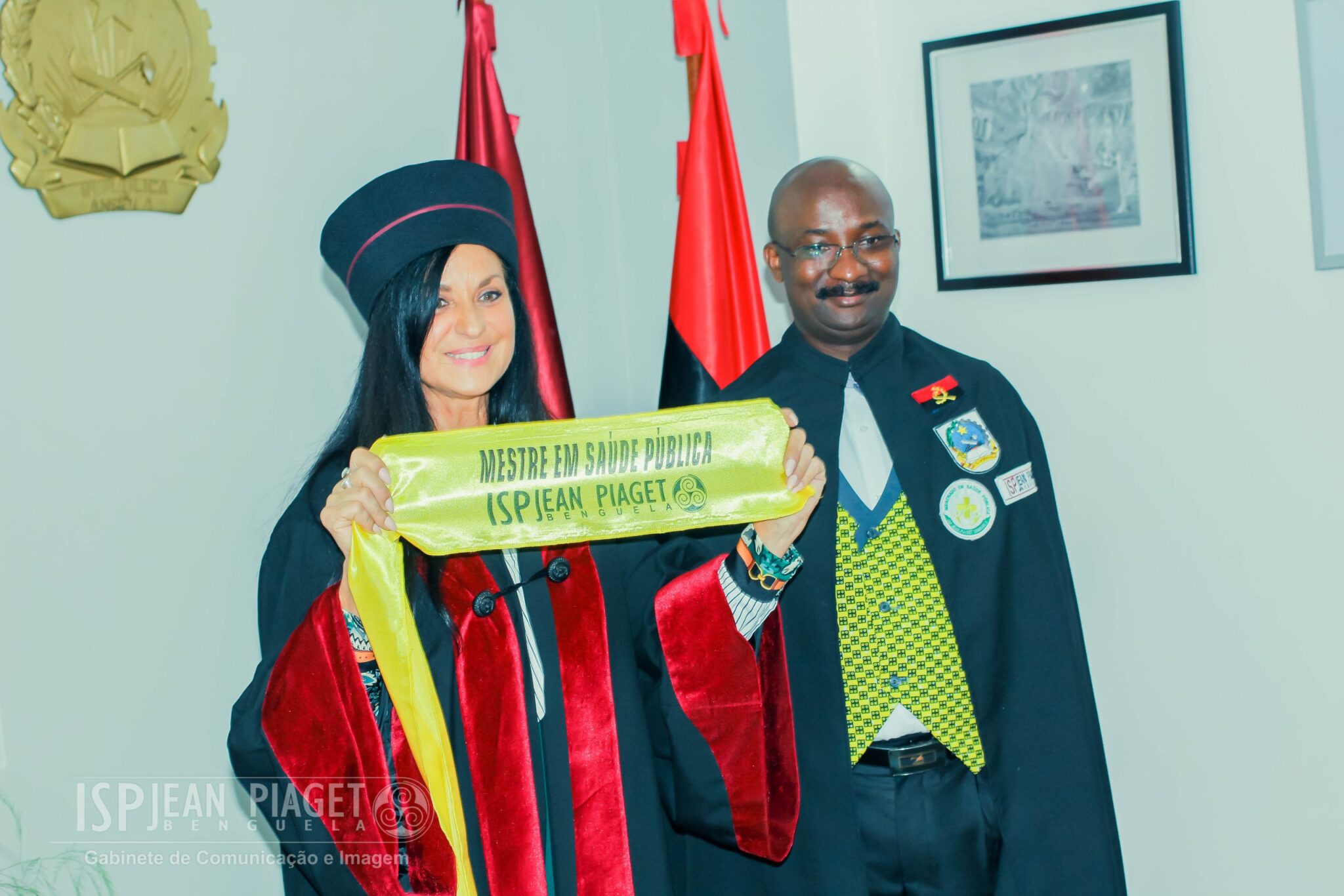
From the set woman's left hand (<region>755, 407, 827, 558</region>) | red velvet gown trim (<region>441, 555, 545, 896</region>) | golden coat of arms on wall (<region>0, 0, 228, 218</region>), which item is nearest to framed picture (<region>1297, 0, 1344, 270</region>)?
woman's left hand (<region>755, 407, 827, 558</region>)

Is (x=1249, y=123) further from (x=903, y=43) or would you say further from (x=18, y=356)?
(x=18, y=356)

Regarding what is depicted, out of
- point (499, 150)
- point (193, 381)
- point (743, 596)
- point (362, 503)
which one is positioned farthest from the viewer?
point (499, 150)

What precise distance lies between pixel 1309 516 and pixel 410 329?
2.16 m

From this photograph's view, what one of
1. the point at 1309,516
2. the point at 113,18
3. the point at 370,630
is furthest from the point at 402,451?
the point at 1309,516

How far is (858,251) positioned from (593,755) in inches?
43.2

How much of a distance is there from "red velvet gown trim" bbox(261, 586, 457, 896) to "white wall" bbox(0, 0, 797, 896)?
2.62ft

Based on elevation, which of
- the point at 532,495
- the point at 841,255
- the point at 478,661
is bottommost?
the point at 478,661

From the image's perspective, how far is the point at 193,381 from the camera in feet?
8.10

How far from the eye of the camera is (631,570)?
200cm

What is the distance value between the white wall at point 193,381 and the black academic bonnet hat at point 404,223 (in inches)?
29.0

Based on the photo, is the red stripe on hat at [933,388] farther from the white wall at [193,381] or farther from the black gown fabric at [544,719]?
the white wall at [193,381]

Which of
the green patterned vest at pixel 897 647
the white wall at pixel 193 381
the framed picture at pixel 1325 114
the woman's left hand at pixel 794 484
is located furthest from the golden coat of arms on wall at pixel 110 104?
the framed picture at pixel 1325 114

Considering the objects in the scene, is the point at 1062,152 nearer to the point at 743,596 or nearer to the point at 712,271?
the point at 712,271

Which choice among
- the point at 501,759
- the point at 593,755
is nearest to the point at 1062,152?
the point at 593,755
